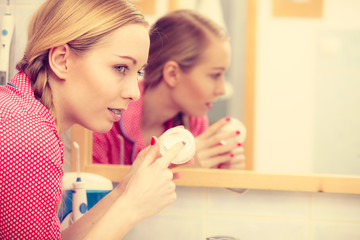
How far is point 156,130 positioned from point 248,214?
290 mm

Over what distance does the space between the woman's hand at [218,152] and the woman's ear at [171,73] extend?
190mm

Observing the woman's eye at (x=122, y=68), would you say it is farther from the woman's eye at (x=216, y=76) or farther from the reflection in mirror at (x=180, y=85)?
the woman's eye at (x=216, y=76)

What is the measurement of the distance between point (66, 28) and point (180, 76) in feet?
1.47

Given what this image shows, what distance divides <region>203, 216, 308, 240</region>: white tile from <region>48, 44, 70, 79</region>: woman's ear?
1.47 feet

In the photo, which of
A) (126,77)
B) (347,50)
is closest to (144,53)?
(126,77)

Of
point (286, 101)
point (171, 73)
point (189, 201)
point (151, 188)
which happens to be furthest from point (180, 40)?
point (151, 188)

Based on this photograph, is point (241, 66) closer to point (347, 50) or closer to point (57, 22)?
point (347, 50)

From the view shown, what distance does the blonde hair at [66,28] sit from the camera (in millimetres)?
686

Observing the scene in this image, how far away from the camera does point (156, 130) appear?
102cm

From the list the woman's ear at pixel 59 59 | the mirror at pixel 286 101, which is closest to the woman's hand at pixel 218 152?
the mirror at pixel 286 101

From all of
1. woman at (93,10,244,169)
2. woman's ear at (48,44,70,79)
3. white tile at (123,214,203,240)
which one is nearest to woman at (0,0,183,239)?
woman's ear at (48,44,70,79)

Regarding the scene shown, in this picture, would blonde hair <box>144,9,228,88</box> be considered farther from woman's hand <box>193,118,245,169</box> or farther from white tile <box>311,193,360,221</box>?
white tile <box>311,193,360,221</box>

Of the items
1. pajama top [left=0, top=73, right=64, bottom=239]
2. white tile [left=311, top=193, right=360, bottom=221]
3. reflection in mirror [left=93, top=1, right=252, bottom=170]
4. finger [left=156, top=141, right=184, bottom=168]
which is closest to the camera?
pajama top [left=0, top=73, right=64, bottom=239]

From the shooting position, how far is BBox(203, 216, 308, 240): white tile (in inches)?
35.6
